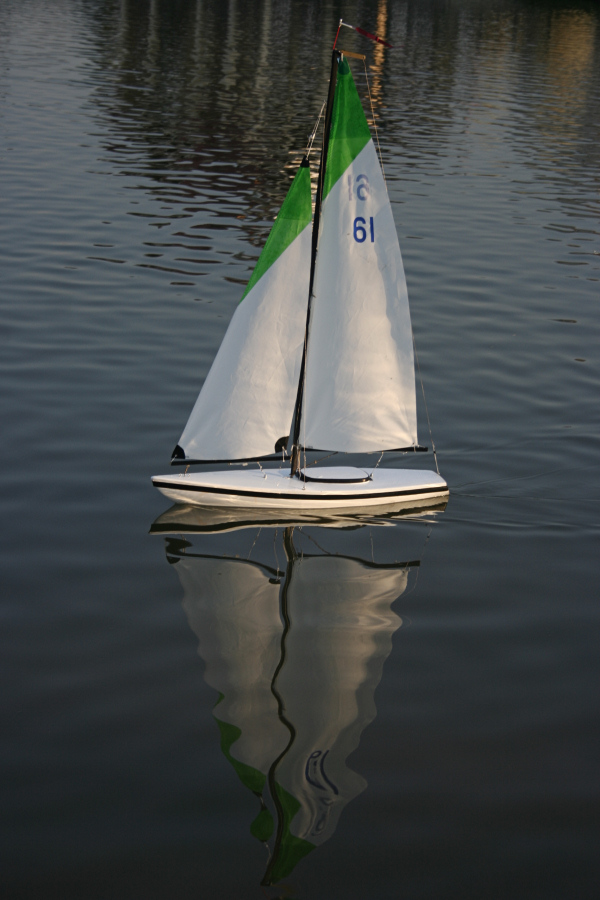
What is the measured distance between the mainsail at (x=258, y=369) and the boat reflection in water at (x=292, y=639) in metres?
1.20

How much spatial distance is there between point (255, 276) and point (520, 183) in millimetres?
30943

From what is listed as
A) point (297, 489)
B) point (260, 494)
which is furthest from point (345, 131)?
point (260, 494)

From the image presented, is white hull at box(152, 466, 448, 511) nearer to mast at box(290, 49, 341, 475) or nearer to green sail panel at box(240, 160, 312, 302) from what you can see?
mast at box(290, 49, 341, 475)

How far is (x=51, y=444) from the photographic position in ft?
57.2

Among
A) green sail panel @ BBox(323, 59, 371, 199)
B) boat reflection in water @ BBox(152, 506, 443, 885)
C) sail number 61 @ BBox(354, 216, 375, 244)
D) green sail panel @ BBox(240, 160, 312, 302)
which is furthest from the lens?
sail number 61 @ BBox(354, 216, 375, 244)

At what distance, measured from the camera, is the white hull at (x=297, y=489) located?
15.3m

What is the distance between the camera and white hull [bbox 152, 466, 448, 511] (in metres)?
15.3

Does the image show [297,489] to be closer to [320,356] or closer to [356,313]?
[320,356]

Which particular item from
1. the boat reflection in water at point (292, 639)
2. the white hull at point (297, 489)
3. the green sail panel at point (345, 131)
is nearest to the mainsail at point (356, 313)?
the green sail panel at point (345, 131)

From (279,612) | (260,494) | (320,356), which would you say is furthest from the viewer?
(320,356)

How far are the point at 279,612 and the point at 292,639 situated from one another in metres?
0.73

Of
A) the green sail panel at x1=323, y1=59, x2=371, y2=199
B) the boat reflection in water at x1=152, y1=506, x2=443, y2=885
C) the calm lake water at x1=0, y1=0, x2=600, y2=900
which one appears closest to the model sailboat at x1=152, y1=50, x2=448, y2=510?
the green sail panel at x1=323, y1=59, x2=371, y2=199

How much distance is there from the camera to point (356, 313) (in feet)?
51.0

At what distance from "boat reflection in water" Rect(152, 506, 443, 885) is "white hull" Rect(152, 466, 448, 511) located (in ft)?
1.00
